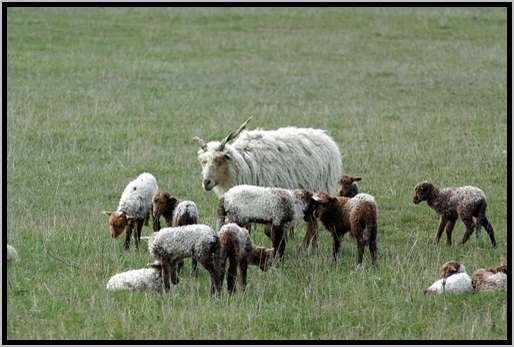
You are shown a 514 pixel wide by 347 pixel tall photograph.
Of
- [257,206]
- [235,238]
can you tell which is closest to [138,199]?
[257,206]

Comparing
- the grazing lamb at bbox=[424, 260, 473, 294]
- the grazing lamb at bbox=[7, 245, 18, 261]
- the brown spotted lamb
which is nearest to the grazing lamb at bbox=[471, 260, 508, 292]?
the grazing lamb at bbox=[424, 260, 473, 294]

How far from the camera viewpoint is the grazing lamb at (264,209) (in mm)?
9352

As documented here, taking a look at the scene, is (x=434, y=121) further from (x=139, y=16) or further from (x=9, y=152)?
(x=139, y=16)

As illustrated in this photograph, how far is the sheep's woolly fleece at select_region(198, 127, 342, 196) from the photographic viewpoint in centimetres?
1146

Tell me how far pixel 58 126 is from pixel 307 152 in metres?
7.34

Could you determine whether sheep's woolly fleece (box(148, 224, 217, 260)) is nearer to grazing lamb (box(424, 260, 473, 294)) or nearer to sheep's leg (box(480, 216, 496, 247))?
grazing lamb (box(424, 260, 473, 294))

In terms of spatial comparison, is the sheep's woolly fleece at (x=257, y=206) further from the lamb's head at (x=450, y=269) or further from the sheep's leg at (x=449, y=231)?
the sheep's leg at (x=449, y=231)

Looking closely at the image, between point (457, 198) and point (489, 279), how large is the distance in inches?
90.5

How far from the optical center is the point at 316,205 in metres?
9.73

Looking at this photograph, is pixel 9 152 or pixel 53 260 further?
pixel 9 152

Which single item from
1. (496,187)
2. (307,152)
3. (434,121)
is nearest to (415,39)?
(434,121)

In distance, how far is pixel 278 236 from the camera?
9.48 metres

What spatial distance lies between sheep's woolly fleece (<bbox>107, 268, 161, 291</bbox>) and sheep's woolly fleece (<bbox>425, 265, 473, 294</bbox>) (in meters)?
2.29

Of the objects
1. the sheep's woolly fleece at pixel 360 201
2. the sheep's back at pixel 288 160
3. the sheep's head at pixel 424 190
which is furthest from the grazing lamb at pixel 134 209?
the sheep's head at pixel 424 190
